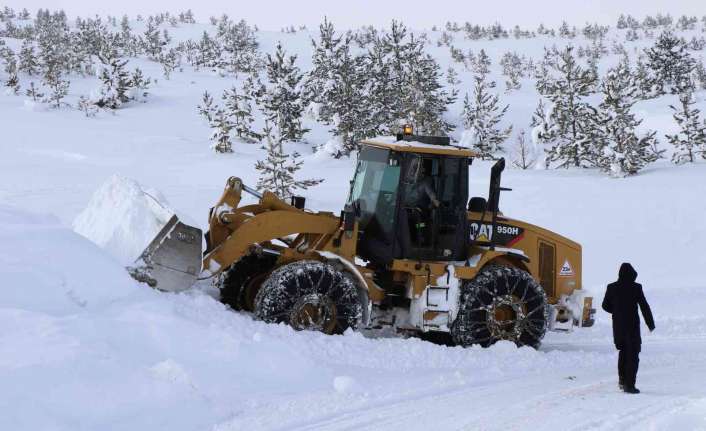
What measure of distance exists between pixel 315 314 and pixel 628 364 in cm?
326

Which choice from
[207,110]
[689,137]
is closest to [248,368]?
[689,137]

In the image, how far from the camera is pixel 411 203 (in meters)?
8.65

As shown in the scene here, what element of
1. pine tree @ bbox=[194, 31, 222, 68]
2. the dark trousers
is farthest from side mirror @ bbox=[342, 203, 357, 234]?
pine tree @ bbox=[194, 31, 222, 68]

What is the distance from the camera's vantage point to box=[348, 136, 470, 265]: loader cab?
8547 millimetres

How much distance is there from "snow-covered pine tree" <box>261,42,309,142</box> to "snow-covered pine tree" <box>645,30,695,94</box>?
879 inches

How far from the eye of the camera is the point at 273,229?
840 cm

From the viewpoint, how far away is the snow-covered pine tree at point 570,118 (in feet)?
99.4

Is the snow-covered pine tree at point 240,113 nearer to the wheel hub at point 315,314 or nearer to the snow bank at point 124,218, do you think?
the snow bank at point 124,218

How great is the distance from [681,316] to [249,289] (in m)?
7.10

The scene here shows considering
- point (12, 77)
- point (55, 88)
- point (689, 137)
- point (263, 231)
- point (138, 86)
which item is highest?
point (138, 86)

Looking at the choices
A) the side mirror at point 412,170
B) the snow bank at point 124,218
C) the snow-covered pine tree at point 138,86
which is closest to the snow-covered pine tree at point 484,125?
the snow-covered pine tree at point 138,86

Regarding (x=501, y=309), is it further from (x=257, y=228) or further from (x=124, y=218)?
(x=124, y=218)

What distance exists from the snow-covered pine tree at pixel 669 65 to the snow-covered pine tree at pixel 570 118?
10673 millimetres

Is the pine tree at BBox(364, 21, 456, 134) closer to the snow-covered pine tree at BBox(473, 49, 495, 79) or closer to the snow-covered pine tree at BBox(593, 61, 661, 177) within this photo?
the snow-covered pine tree at BBox(593, 61, 661, 177)
